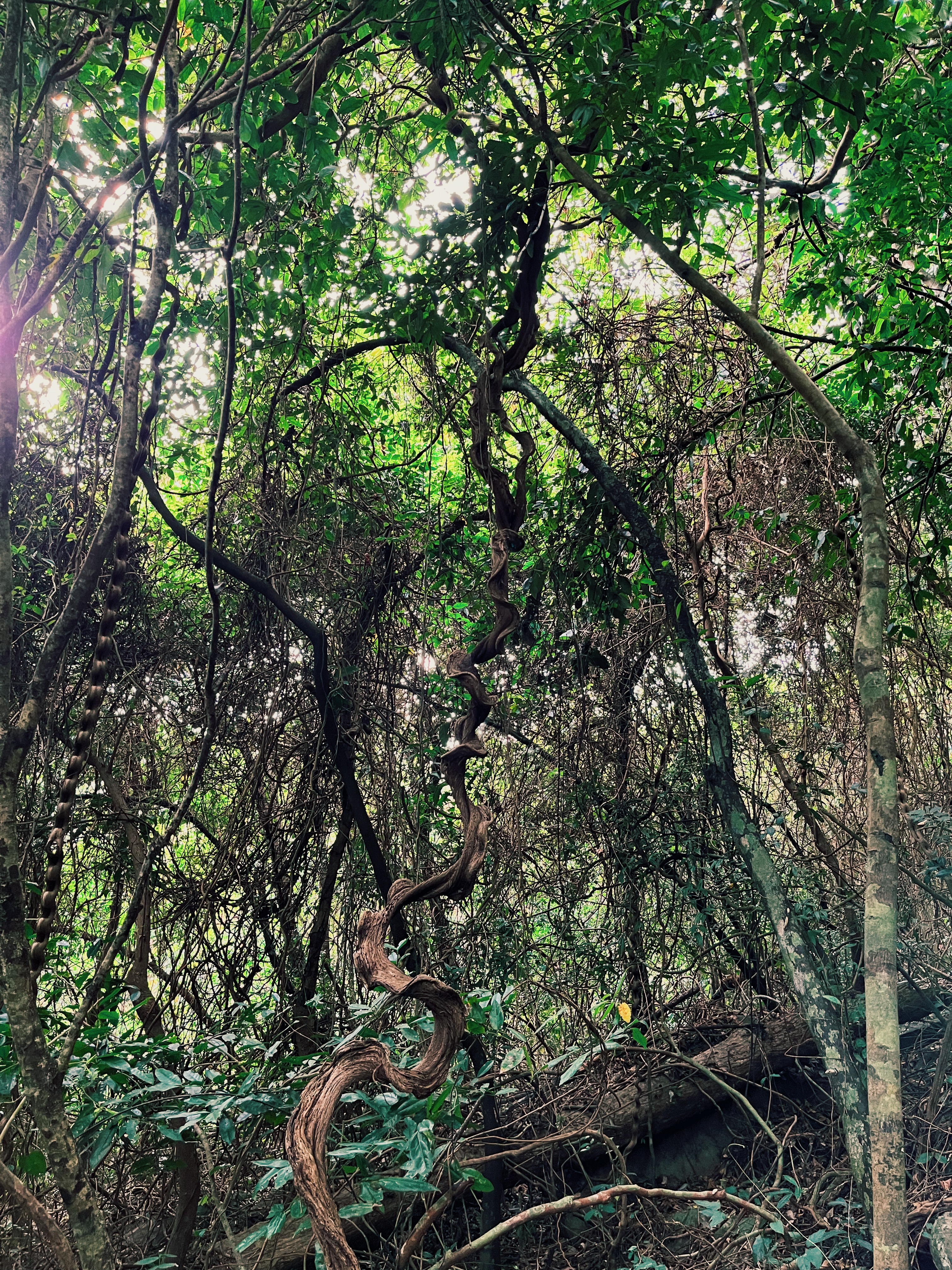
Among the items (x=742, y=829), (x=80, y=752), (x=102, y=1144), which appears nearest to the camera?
(x=80, y=752)

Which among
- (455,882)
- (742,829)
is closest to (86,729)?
(455,882)

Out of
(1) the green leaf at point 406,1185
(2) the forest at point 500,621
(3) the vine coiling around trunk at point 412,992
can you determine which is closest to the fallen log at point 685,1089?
(2) the forest at point 500,621

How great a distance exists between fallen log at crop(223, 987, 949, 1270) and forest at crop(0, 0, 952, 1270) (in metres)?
0.02

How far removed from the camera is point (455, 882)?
1.58m

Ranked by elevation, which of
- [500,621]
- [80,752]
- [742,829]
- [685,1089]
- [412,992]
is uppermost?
[500,621]

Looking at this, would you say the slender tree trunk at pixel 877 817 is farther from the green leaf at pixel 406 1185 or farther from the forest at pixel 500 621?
the green leaf at pixel 406 1185

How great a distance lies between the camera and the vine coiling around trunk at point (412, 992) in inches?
38.9

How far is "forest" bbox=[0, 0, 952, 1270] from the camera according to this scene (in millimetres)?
1769

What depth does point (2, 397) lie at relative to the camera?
1.20 metres

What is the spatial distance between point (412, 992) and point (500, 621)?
103cm

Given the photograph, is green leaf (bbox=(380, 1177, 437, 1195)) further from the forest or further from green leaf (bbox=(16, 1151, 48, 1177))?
green leaf (bbox=(16, 1151, 48, 1177))

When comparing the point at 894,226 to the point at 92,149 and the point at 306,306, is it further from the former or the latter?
the point at 92,149

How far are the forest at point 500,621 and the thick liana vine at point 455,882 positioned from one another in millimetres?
18

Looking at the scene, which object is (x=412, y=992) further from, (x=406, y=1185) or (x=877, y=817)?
(x=877, y=817)
